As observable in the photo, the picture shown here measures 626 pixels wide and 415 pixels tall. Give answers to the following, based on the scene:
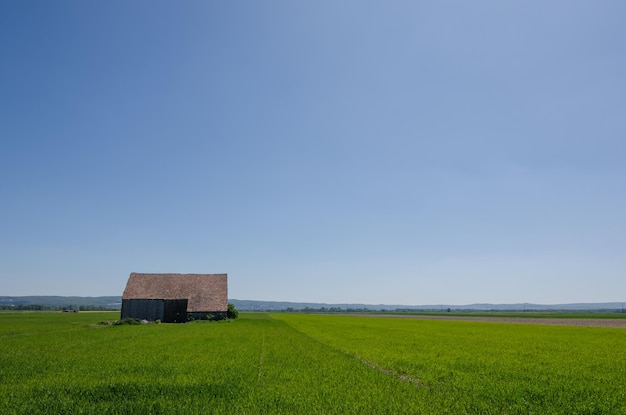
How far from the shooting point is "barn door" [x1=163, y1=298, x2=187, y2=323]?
5959 centimetres

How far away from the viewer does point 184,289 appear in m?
64.0

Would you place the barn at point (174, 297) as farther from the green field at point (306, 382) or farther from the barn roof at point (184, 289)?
the green field at point (306, 382)

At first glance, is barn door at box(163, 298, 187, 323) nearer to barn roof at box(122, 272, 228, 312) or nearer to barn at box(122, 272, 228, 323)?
barn at box(122, 272, 228, 323)

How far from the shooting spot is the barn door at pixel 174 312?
196 feet

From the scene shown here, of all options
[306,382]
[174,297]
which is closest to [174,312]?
[174,297]

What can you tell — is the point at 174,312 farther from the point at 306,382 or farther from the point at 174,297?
the point at 306,382

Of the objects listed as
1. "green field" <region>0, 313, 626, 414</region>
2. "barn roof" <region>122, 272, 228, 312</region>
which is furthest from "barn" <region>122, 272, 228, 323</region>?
"green field" <region>0, 313, 626, 414</region>

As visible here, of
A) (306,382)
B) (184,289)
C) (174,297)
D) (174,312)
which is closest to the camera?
(306,382)

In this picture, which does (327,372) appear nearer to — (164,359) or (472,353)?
(164,359)

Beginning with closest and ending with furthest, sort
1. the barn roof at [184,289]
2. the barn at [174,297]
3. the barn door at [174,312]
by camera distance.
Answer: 1. the barn at [174,297]
2. the barn door at [174,312]
3. the barn roof at [184,289]

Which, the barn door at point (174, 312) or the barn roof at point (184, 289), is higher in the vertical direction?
the barn roof at point (184, 289)

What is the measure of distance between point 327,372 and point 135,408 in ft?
24.9

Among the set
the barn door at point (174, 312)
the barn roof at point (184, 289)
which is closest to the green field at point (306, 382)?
the barn door at point (174, 312)

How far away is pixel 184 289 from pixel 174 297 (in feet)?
8.75
